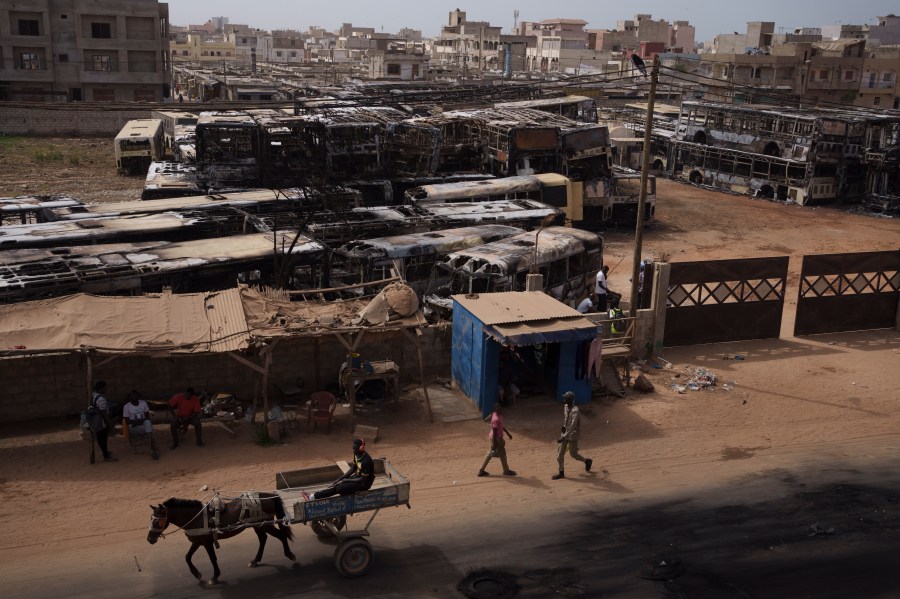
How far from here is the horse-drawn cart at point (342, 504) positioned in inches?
408

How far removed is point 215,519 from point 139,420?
456cm

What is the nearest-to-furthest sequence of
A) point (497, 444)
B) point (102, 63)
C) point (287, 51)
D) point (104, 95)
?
1. point (497, 444)
2. point (102, 63)
3. point (104, 95)
4. point (287, 51)

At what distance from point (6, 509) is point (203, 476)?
2.71 m

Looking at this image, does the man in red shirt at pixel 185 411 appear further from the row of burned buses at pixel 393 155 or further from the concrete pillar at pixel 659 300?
the row of burned buses at pixel 393 155

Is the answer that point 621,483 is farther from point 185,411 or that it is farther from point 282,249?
point 282,249

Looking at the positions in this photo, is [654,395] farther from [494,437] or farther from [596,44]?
[596,44]

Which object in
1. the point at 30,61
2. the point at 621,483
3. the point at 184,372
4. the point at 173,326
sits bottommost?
the point at 621,483

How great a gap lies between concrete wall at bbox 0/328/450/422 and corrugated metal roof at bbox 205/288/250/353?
89 cm

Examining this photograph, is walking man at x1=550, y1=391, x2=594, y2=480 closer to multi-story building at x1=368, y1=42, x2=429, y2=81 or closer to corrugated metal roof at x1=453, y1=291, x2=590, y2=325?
corrugated metal roof at x1=453, y1=291, x2=590, y2=325

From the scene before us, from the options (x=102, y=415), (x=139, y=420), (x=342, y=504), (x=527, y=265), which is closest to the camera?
(x=342, y=504)

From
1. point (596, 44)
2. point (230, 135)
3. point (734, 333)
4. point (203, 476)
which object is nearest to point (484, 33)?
point (596, 44)

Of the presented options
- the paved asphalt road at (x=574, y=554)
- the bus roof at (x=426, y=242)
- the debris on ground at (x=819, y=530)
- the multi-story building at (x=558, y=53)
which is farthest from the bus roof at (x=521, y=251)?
the multi-story building at (x=558, y=53)

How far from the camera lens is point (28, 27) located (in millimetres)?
57656

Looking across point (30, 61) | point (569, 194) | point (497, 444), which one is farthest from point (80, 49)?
point (497, 444)
